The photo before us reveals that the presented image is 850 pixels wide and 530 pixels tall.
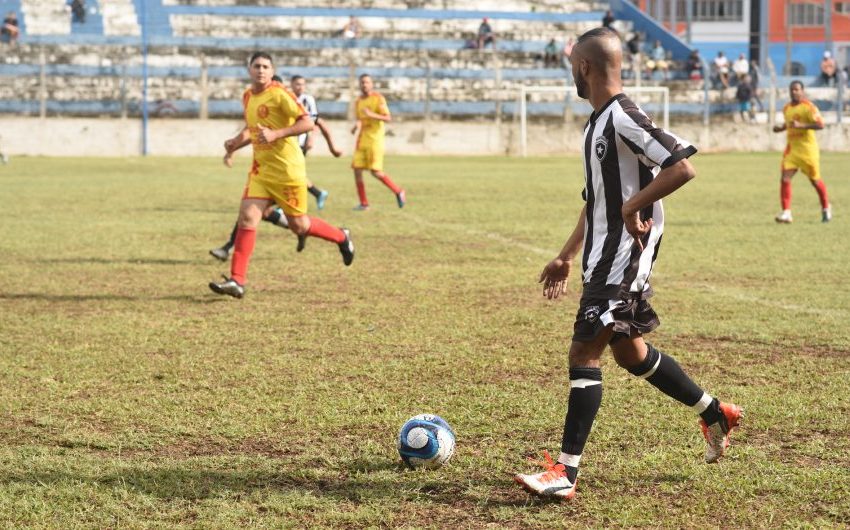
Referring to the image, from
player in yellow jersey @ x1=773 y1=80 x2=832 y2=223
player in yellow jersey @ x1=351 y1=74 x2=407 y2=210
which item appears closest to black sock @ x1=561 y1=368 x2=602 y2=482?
player in yellow jersey @ x1=773 y1=80 x2=832 y2=223

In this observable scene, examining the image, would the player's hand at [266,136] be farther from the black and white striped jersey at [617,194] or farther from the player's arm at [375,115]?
the player's arm at [375,115]

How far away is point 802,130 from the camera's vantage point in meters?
15.9

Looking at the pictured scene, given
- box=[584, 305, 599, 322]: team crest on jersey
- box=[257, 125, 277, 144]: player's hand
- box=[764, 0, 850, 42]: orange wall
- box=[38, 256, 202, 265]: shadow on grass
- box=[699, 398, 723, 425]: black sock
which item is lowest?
box=[38, 256, 202, 265]: shadow on grass

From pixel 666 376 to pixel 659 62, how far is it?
Result: 36554 millimetres

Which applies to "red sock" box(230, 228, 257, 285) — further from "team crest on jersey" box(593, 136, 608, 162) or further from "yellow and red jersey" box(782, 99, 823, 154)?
"yellow and red jersey" box(782, 99, 823, 154)

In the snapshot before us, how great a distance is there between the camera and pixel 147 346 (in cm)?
730

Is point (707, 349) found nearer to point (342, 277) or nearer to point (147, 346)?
point (147, 346)

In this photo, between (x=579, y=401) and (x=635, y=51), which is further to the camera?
(x=635, y=51)

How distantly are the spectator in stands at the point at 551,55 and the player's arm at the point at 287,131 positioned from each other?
30687mm

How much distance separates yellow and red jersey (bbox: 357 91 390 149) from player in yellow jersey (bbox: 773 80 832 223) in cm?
610

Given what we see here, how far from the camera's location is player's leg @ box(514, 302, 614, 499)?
4.20 meters

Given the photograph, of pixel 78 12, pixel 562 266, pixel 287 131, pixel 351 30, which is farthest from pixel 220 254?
pixel 78 12

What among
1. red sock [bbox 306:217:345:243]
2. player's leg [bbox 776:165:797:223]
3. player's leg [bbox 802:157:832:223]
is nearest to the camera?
red sock [bbox 306:217:345:243]

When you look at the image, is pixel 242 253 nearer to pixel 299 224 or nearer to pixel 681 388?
pixel 299 224
